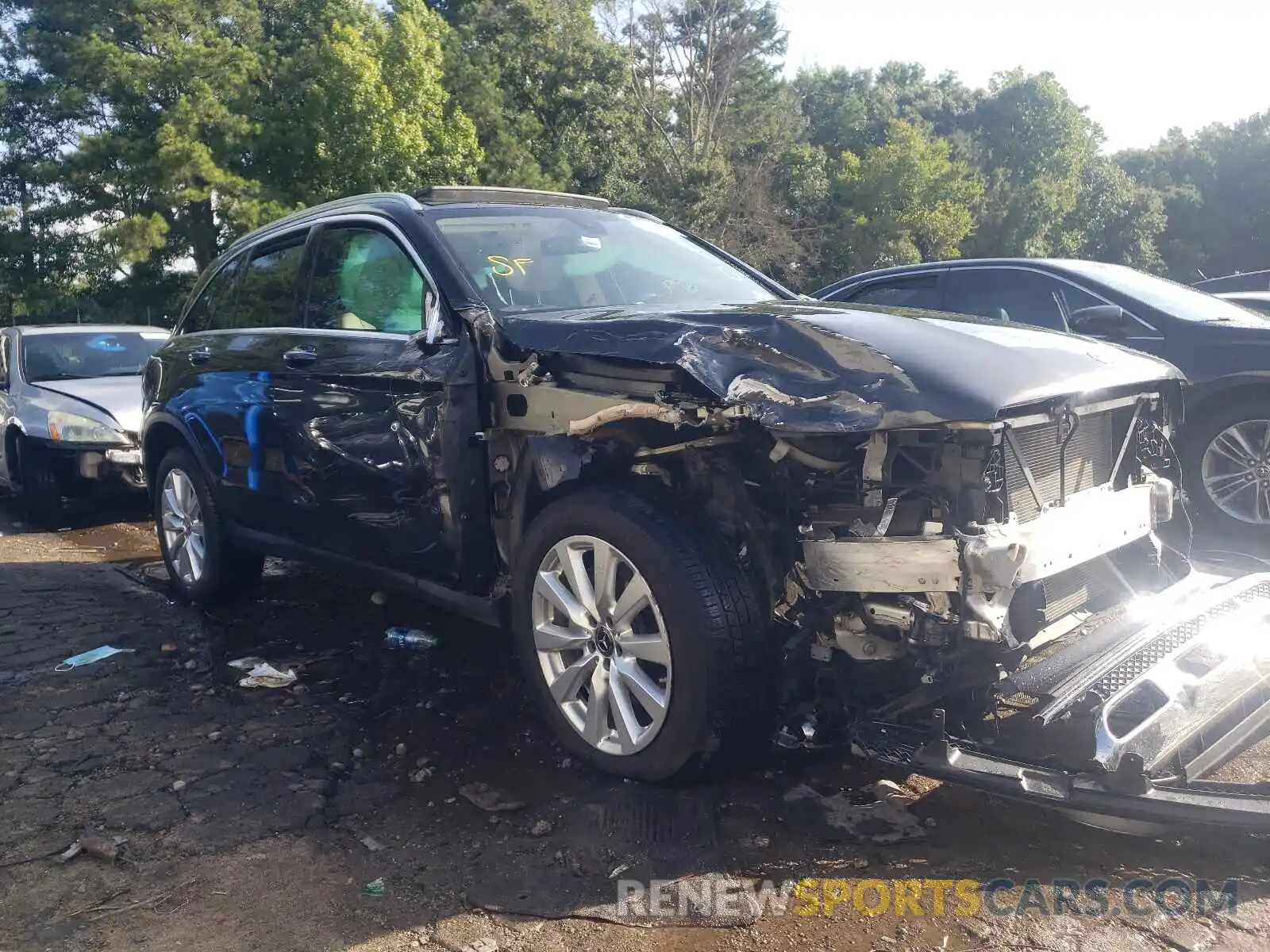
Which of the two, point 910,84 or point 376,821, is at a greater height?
point 910,84

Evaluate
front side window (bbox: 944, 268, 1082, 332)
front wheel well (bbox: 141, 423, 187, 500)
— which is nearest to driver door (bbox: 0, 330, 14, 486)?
front wheel well (bbox: 141, 423, 187, 500)

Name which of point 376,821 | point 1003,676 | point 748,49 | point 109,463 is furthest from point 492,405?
point 748,49

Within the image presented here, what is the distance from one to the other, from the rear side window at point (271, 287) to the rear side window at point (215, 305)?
0.12 m

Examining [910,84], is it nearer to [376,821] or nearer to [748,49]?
[748,49]

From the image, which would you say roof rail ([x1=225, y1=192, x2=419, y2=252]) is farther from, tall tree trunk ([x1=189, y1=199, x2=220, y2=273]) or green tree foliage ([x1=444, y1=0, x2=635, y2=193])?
green tree foliage ([x1=444, y1=0, x2=635, y2=193])

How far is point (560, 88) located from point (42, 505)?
28.0m

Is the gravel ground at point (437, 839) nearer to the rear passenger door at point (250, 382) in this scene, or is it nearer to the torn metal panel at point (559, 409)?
the rear passenger door at point (250, 382)

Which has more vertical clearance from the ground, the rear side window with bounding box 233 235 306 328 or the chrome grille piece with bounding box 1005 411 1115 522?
the rear side window with bounding box 233 235 306 328

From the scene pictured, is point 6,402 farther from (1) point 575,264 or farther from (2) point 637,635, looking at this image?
(2) point 637,635

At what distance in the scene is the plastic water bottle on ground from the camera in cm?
465

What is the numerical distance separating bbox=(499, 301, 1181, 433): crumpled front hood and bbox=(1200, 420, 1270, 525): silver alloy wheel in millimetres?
2708

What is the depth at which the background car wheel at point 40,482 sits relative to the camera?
8.18m

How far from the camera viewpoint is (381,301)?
13.5 feet

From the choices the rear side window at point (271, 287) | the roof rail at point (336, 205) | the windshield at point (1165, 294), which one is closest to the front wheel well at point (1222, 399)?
the windshield at point (1165, 294)
